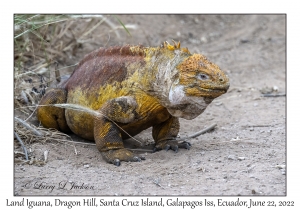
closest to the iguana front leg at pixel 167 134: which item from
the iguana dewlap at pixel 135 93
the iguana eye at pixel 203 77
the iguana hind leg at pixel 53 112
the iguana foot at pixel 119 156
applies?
the iguana dewlap at pixel 135 93

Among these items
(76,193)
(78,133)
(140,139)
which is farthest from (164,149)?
(76,193)

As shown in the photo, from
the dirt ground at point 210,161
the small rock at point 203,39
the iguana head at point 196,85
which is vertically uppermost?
the small rock at point 203,39

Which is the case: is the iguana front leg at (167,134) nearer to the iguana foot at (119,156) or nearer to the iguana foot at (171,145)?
the iguana foot at (171,145)

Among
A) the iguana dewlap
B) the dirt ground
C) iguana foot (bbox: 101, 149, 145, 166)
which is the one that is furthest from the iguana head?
iguana foot (bbox: 101, 149, 145, 166)

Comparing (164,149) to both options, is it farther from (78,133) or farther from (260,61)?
(260,61)

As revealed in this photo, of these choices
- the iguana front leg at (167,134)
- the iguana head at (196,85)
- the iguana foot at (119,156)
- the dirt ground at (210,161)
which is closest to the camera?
the dirt ground at (210,161)

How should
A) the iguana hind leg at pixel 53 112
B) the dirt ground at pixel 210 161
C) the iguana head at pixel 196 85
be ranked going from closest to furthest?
1. the dirt ground at pixel 210 161
2. the iguana head at pixel 196 85
3. the iguana hind leg at pixel 53 112

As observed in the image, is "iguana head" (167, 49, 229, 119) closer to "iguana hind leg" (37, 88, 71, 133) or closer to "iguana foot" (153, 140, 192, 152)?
"iguana foot" (153, 140, 192, 152)
